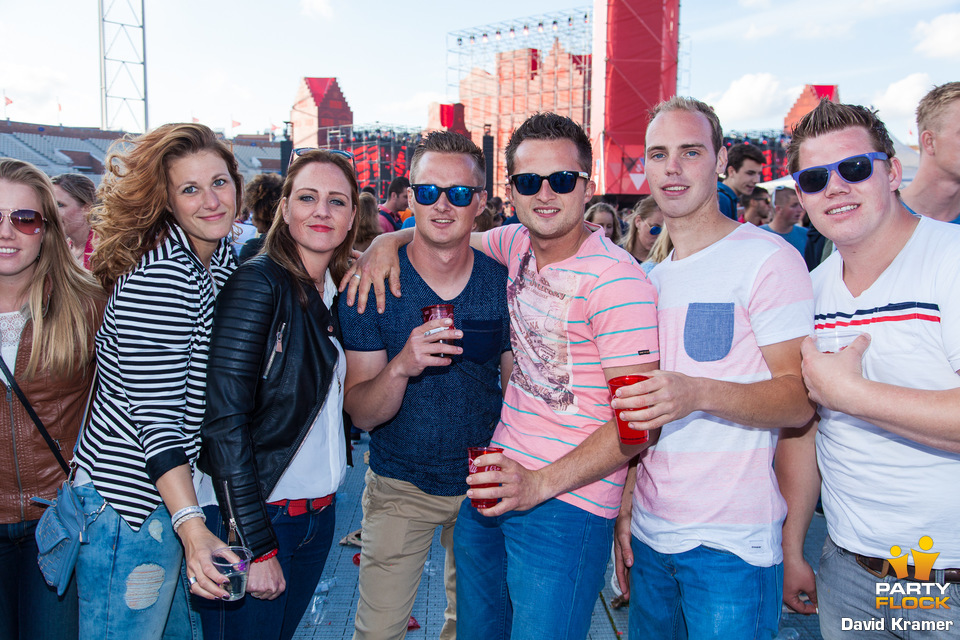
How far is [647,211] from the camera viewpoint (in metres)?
4.87

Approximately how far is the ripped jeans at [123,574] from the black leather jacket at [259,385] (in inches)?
9.8

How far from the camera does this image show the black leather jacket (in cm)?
179

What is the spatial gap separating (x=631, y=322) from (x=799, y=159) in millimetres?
767

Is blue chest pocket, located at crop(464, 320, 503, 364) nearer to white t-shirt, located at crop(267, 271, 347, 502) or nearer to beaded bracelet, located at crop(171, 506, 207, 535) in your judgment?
white t-shirt, located at crop(267, 271, 347, 502)

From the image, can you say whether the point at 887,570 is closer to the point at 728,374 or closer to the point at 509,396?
the point at 728,374

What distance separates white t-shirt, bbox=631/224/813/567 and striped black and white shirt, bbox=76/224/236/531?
1511 mm

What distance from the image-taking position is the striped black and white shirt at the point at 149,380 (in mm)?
1757

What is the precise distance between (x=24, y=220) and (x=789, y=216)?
6.18 meters

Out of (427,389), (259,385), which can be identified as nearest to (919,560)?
(427,389)

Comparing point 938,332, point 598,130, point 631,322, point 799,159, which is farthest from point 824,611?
point 598,130

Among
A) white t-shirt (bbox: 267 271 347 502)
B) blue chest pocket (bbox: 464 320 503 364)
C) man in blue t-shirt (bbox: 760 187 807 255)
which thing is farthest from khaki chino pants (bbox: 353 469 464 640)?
man in blue t-shirt (bbox: 760 187 807 255)

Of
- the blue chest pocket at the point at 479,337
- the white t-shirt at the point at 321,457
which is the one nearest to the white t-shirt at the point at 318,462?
the white t-shirt at the point at 321,457

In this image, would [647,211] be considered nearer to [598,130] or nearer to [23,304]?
[23,304]

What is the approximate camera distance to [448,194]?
234cm
